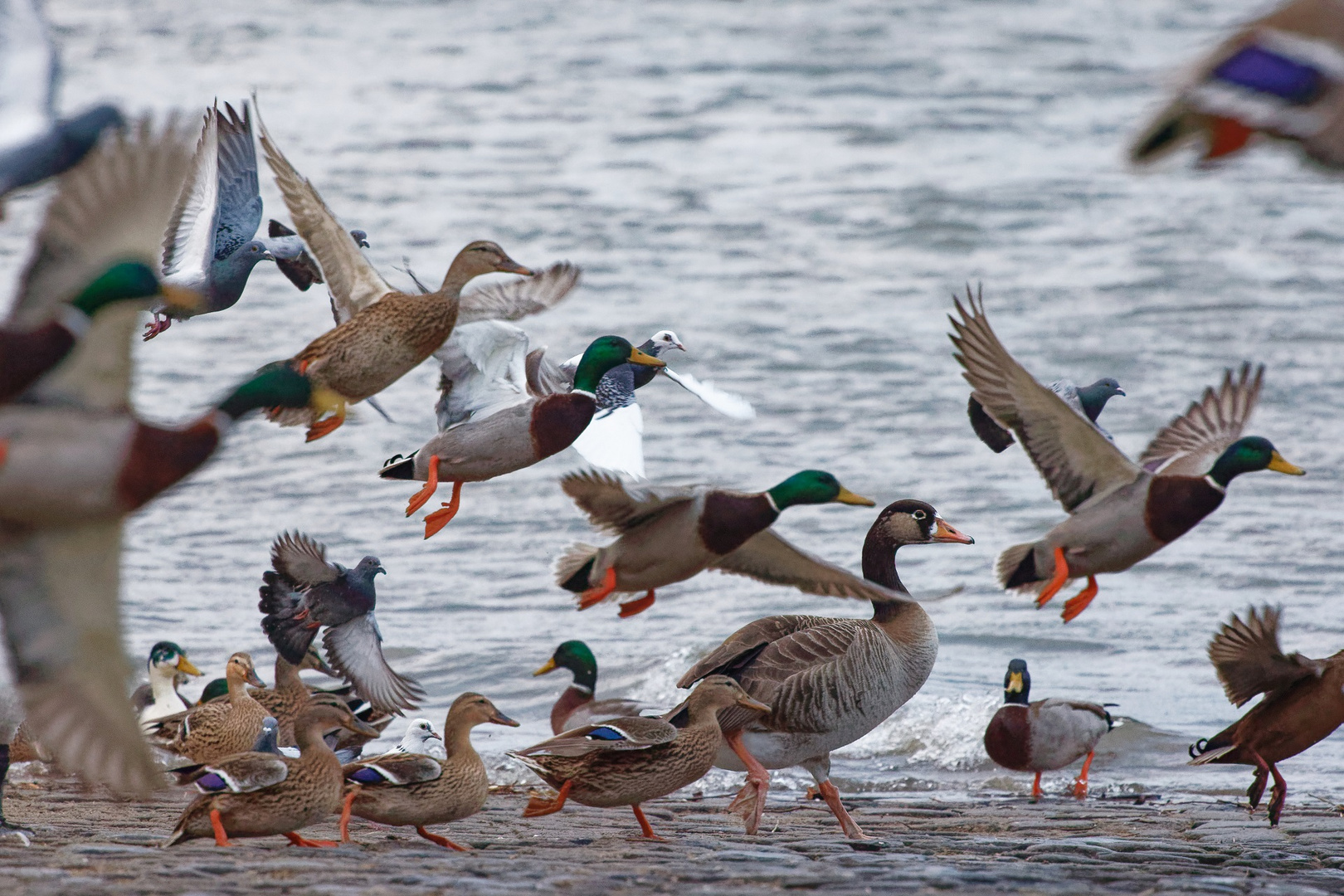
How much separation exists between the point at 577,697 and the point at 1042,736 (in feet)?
8.20

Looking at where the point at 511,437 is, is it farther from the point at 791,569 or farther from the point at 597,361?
the point at 791,569

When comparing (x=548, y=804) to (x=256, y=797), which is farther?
(x=548, y=804)

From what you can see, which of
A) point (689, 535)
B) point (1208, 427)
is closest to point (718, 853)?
point (689, 535)

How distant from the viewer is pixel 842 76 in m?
31.0

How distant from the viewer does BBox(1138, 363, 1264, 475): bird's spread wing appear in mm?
8000

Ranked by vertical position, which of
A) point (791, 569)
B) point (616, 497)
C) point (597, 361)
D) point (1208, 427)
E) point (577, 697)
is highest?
point (597, 361)

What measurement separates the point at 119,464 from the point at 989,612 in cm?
800

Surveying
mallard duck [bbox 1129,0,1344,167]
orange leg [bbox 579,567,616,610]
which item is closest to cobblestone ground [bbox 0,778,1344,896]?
orange leg [bbox 579,567,616,610]

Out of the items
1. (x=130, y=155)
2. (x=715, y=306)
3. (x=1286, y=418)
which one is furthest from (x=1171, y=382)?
(x=130, y=155)

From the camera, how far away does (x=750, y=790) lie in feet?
24.9

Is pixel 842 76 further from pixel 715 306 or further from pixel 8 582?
pixel 8 582

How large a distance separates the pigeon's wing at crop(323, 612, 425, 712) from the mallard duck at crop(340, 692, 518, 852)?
1.87 m

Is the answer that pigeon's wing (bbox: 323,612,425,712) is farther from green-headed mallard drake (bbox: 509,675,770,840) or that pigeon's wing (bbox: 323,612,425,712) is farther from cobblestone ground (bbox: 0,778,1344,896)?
green-headed mallard drake (bbox: 509,675,770,840)

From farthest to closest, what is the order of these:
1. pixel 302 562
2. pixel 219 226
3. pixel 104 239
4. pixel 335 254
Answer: pixel 302 562 < pixel 219 226 < pixel 335 254 < pixel 104 239
